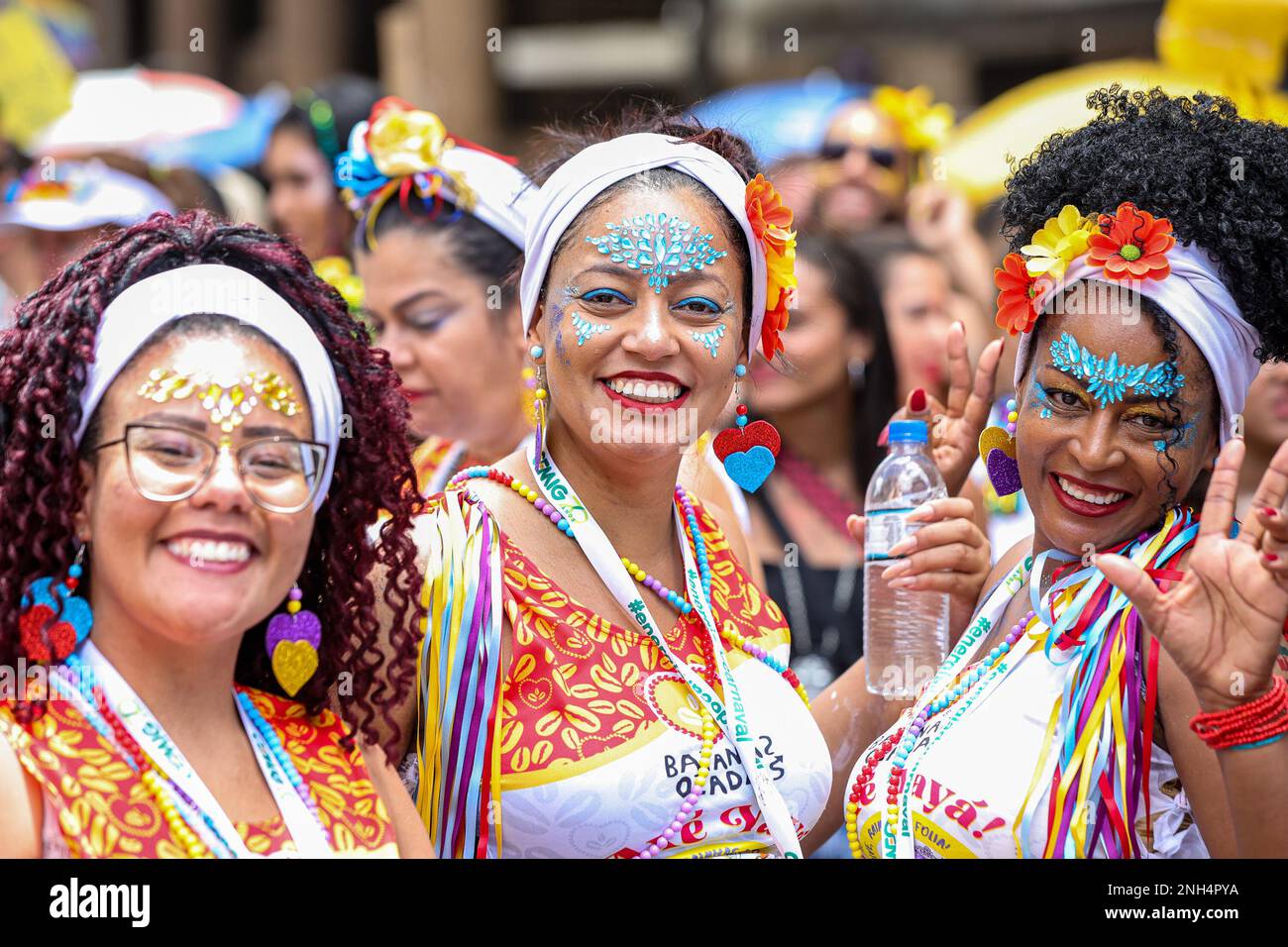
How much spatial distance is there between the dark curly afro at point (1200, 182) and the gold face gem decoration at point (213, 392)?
164 centimetres

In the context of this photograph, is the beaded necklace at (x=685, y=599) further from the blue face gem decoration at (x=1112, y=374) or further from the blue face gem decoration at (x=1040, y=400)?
the blue face gem decoration at (x=1112, y=374)

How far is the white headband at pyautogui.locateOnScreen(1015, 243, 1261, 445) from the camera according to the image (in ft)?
10.1

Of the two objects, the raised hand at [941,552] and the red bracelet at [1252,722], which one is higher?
the raised hand at [941,552]

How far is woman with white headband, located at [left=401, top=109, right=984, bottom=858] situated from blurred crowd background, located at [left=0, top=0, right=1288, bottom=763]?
44cm

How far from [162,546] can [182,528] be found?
5cm

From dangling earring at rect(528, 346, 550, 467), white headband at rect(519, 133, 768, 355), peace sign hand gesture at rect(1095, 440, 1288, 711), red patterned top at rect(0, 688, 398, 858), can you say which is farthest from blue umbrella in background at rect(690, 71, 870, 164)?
red patterned top at rect(0, 688, 398, 858)

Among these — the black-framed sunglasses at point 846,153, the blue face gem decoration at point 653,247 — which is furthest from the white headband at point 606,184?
the black-framed sunglasses at point 846,153

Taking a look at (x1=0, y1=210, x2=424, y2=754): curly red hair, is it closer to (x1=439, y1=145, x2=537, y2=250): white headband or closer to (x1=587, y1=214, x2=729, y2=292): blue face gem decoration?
(x1=587, y1=214, x2=729, y2=292): blue face gem decoration

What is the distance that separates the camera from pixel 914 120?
26.3 feet

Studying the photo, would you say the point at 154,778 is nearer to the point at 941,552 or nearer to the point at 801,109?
the point at 941,552

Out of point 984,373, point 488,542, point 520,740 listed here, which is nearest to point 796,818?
point 520,740

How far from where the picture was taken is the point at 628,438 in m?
3.36

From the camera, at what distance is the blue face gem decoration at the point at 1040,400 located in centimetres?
322

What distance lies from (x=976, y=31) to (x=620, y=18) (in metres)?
2.73
